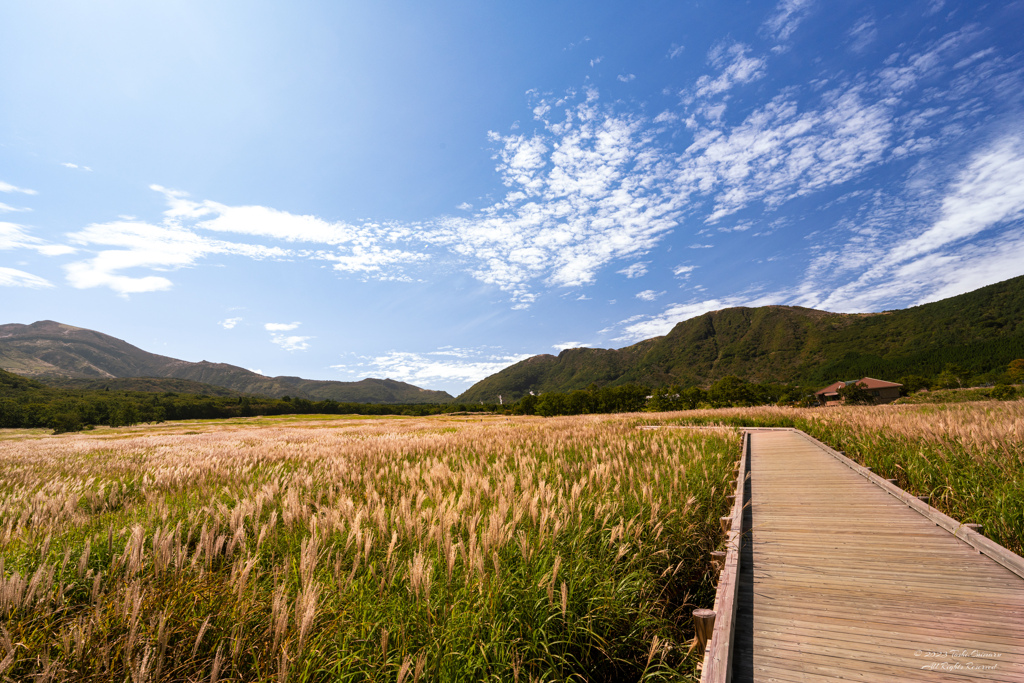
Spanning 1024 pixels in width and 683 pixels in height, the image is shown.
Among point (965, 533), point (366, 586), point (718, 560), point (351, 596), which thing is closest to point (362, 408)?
point (718, 560)

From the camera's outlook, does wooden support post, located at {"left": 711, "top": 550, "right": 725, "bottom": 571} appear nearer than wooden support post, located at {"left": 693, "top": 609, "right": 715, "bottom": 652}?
No

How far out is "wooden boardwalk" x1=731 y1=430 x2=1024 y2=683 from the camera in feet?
9.15

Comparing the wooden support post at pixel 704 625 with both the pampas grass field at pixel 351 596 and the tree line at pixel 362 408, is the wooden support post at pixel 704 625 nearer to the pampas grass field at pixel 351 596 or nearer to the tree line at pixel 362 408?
the pampas grass field at pixel 351 596

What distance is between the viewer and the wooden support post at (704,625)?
282 cm

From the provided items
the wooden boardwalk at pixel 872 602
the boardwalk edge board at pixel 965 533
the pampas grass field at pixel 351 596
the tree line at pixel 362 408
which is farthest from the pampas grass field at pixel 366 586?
the tree line at pixel 362 408

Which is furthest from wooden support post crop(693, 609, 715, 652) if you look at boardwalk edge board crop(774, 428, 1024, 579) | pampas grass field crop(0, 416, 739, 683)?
boardwalk edge board crop(774, 428, 1024, 579)

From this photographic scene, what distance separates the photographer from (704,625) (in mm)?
2836

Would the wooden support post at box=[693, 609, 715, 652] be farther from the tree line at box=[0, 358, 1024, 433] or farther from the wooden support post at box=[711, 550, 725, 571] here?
the tree line at box=[0, 358, 1024, 433]

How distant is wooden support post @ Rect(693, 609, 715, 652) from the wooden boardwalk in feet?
0.69

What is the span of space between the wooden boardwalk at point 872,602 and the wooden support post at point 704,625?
21 centimetres

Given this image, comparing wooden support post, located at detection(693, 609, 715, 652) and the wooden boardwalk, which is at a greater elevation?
wooden support post, located at detection(693, 609, 715, 652)

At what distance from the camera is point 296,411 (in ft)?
320

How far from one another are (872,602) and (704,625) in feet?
6.77

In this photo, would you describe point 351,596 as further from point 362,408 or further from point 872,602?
point 362,408
